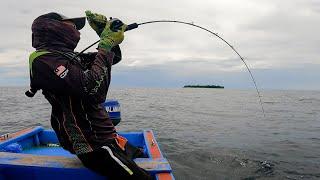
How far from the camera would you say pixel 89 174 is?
13.8 ft

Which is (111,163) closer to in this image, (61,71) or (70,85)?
(70,85)

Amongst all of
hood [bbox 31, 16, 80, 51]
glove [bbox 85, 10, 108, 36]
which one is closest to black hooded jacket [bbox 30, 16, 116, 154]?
hood [bbox 31, 16, 80, 51]

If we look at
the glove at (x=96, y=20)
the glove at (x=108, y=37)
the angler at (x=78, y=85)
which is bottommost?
the angler at (x=78, y=85)

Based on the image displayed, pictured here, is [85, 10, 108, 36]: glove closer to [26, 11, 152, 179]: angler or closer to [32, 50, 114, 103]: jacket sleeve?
[26, 11, 152, 179]: angler

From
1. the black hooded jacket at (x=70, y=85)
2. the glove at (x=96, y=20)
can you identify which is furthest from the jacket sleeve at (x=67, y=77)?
the glove at (x=96, y=20)

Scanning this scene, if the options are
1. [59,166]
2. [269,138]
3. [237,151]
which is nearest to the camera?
[59,166]

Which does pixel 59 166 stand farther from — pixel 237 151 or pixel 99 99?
pixel 237 151

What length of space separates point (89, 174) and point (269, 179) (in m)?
6.41

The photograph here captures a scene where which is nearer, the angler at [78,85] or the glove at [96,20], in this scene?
the angler at [78,85]

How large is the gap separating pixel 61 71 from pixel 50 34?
49 centimetres

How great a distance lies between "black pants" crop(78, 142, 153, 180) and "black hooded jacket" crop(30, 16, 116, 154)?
0.25 feet

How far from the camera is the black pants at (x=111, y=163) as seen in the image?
11.8 ft

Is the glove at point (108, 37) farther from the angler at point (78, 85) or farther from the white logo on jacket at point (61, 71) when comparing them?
the white logo on jacket at point (61, 71)

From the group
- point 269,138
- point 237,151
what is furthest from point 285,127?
point 237,151
